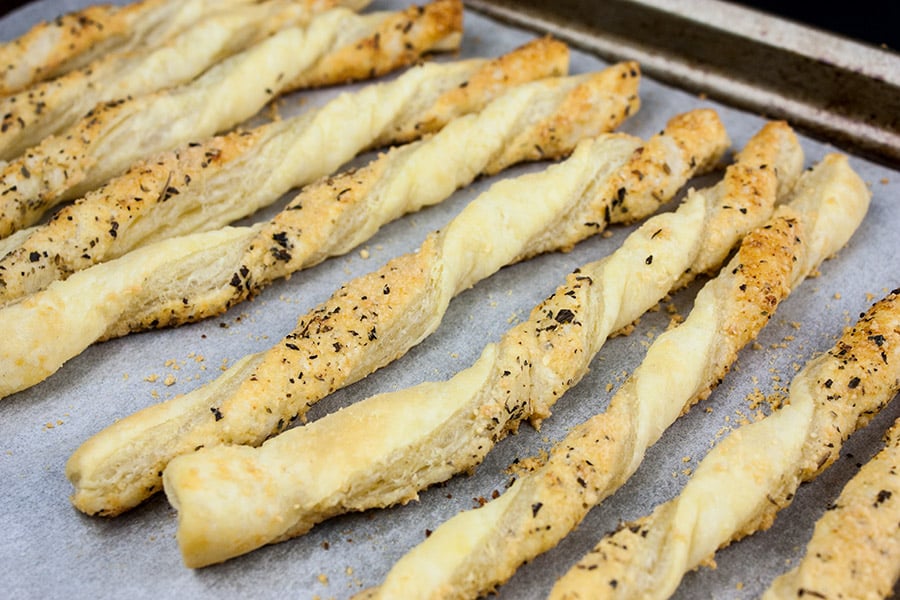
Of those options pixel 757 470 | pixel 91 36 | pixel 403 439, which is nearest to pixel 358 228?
pixel 403 439

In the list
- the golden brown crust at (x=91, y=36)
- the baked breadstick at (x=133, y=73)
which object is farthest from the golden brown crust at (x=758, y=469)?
the golden brown crust at (x=91, y=36)

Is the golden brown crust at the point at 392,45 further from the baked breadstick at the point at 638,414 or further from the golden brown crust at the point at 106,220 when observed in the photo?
the baked breadstick at the point at 638,414

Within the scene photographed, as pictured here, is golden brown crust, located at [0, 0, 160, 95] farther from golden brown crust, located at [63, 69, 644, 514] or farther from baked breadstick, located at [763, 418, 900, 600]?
baked breadstick, located at [763, 418, 900, 600]

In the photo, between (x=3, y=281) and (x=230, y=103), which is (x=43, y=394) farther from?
(x=230, y=103)

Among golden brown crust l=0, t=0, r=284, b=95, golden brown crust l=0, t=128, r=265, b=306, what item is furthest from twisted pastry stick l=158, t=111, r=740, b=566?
golden brown crust l=0, t=0, r=284, b=95

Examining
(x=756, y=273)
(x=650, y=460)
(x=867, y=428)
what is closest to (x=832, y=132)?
(x=756, y=273)

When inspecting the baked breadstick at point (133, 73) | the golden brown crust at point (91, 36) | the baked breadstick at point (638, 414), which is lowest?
the baked breadstick at point (638, 414)

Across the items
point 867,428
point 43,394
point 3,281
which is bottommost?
point 867,428
